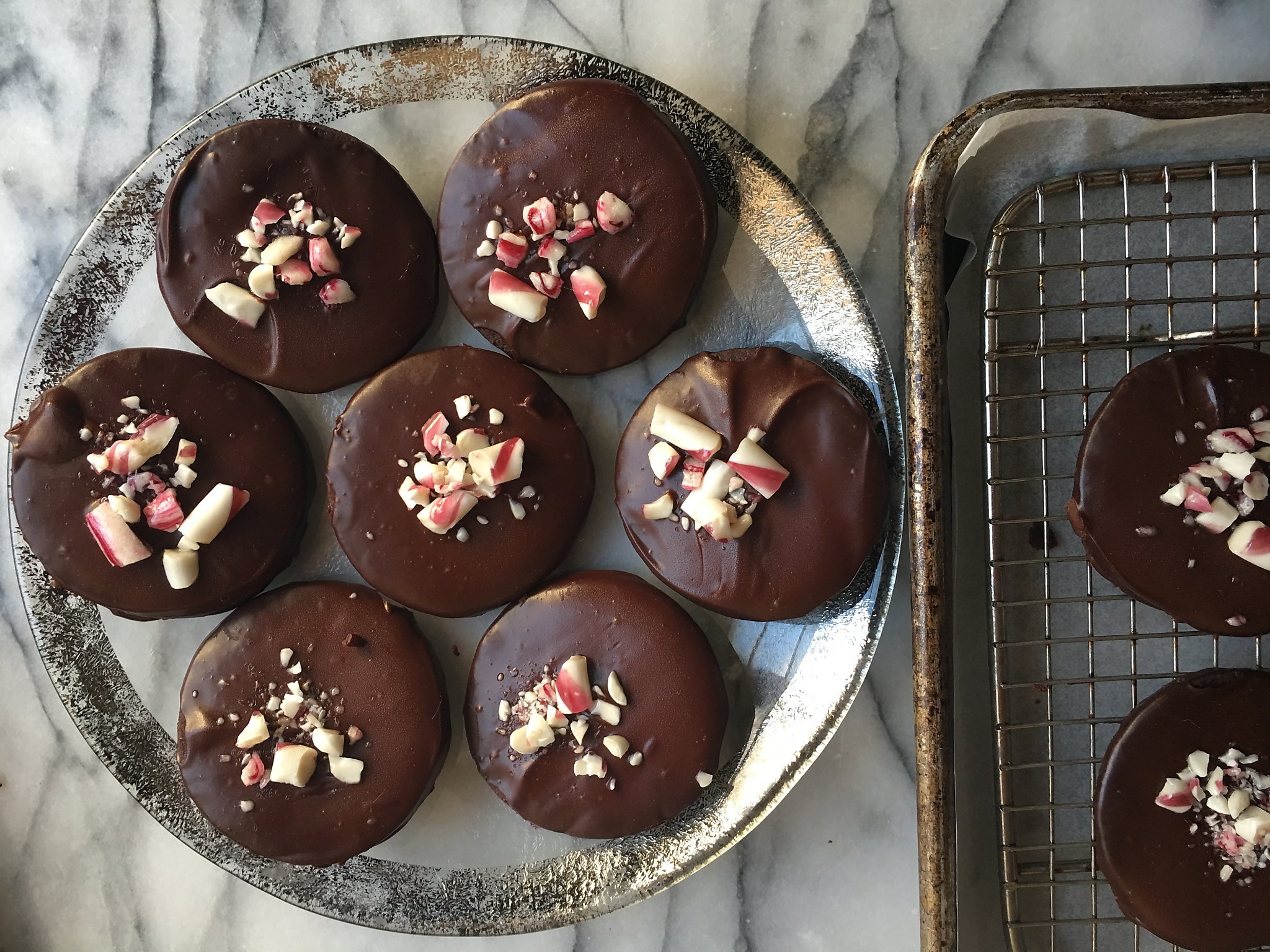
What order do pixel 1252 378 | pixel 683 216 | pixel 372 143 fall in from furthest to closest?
pixel 372 143
pixel 683 216
pixel 1252 378

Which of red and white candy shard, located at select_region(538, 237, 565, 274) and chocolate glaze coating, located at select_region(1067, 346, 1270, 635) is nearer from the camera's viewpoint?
chocolate glaze coating, located at select_region(1067, 346, 1270, 635)

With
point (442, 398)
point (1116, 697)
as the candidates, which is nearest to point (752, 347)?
point (442, 398)

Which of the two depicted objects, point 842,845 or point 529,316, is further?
point 842,845

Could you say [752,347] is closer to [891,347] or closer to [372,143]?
[891,347]

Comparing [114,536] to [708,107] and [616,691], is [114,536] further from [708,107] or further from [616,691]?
[708,107]

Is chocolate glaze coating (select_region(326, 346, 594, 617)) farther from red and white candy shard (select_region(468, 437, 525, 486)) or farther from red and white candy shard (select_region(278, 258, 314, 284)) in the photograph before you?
red and white candy shard (select_region(278, 258, 314, 284))

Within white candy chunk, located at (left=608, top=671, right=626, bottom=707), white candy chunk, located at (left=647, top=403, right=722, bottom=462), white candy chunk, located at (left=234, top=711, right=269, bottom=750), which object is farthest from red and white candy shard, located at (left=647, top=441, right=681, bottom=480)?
A: white candy chunk, located at (left=234, top=711, right=269, bottom=750)

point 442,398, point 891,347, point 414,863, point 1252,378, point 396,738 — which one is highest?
point 1252,378
